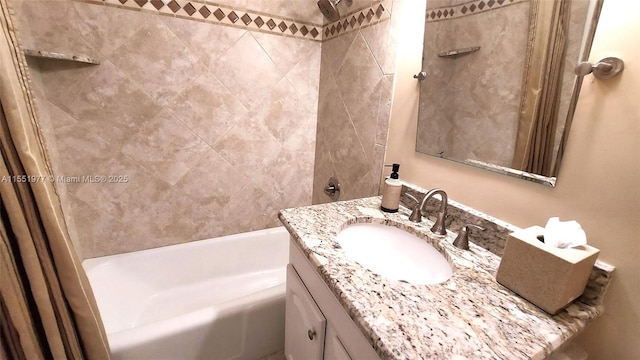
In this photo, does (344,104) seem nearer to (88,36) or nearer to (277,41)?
(277,41)

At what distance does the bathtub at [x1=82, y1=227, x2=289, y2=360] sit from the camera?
3.33 feet

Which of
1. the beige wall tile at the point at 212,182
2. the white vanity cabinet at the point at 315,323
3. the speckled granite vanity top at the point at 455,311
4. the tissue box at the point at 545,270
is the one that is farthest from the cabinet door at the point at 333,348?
the beige wall tile at the point at 212,182

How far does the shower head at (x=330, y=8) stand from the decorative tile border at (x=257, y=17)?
33 mm

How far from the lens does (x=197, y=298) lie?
5.06 ft

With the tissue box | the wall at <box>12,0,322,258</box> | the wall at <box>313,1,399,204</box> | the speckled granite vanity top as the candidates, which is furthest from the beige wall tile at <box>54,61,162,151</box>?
the tissue box

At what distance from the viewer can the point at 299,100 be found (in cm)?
166

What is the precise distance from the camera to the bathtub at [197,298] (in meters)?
1.01

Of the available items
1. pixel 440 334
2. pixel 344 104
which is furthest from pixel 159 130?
pixel 440 334

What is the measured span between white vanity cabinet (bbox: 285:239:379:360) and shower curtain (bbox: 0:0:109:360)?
60cm

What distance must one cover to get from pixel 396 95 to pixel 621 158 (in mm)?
734

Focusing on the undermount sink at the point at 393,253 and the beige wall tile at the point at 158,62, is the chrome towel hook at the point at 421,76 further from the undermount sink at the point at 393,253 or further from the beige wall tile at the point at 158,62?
the beige wall tile at the point at 158,62

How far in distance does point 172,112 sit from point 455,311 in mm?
1461

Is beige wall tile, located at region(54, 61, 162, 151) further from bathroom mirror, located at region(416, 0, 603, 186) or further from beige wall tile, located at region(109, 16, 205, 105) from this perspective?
bathroom mirror, located at region(416, 0, 603, 186)

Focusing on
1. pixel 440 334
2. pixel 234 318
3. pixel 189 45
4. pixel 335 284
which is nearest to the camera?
pixel 440 334
